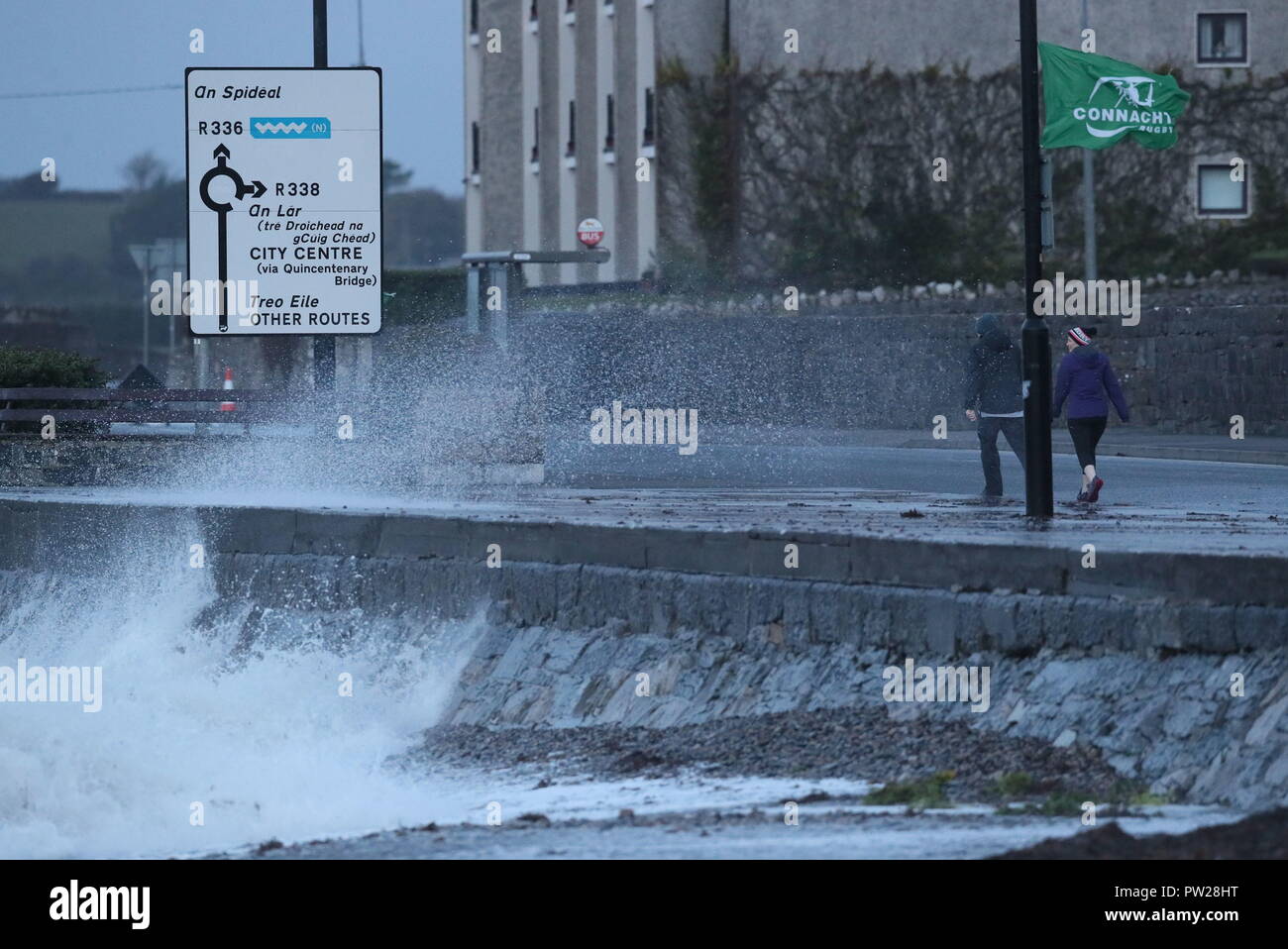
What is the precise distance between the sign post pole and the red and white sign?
2399 cm

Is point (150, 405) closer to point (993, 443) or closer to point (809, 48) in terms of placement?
point (993, 443)

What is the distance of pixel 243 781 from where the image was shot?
1134cm

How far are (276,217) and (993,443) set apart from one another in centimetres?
628

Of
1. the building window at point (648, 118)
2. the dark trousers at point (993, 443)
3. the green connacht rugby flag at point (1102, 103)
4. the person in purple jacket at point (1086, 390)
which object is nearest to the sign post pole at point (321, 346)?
the dark trousers at point (993, 443)

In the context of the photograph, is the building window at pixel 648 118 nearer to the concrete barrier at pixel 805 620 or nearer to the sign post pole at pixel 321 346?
the sign post pole at pixel 321 346

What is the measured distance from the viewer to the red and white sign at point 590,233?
45125 millimetres

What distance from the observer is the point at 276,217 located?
18.6 meters

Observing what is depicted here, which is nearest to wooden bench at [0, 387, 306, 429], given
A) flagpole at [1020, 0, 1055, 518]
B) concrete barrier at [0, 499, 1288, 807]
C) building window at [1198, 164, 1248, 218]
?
concrete barrier at [0, 499, 1288, 807]

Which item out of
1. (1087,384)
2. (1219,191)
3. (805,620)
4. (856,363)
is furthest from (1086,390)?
(1219,191)

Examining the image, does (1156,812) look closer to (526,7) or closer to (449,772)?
(449,772)

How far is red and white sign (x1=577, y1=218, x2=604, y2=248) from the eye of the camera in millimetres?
45125

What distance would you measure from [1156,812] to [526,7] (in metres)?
45.7

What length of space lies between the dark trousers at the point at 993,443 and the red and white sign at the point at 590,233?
91.3 ft
